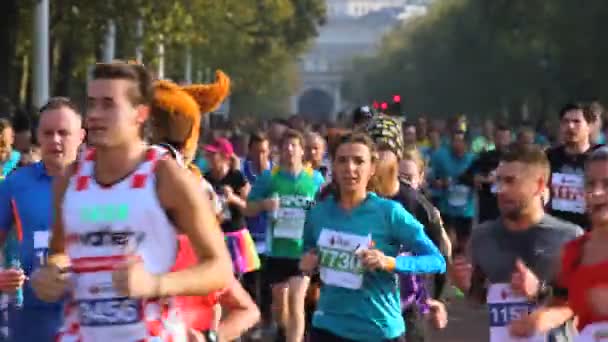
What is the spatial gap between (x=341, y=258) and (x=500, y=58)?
66.9 m

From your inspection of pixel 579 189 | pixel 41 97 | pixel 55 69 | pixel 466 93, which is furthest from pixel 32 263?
pixel 466 93

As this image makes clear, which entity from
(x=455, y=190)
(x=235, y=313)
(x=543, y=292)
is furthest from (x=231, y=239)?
(x=455, y=190)

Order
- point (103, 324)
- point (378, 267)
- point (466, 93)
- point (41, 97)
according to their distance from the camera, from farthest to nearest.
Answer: point (466, 93) < point (41, 97) < point (378, 267) < point (103, 324)

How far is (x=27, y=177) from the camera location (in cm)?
720

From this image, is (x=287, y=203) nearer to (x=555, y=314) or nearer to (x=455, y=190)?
(x=455, y=190)

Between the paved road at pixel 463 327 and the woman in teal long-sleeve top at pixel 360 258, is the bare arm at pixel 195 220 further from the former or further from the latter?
the paved road at pixel 463 327

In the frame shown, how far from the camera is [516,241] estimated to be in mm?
7000

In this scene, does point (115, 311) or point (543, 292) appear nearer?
point (115, 311)

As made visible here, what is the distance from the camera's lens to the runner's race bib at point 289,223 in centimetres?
1254

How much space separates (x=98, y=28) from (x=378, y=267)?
23952 mm

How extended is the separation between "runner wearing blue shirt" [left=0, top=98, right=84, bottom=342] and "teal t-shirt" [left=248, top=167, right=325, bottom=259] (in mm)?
5406

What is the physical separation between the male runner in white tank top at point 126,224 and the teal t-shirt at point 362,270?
8.69 ft

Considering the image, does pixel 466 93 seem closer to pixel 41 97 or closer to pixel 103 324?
pixel 41 97

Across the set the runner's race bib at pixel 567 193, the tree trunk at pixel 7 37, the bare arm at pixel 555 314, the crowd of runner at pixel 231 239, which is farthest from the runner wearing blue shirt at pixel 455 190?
the bare arm at pixel 555 314
